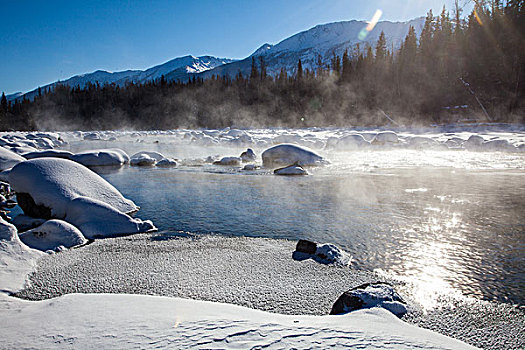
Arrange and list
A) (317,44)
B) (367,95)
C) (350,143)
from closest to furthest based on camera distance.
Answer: (350,143) → (367,95) → (317,44)

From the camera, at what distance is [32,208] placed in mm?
4371

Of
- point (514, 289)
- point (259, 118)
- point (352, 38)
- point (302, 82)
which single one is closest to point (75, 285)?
point (514, 289)

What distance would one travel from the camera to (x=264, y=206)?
16.9ft

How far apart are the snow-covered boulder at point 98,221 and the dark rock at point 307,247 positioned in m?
1.86

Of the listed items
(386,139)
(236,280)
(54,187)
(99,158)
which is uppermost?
(386,139)

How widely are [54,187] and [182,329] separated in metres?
3.91

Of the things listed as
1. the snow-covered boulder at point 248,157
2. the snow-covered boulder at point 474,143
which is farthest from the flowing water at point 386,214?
the snow-covered boulder at point 474,143

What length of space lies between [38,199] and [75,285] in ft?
7.82

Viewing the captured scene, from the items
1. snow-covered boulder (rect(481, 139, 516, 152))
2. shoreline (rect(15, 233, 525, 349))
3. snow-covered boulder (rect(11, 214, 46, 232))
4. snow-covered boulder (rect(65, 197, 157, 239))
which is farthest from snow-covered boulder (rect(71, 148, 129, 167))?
snow-covered boulder (rect(481, 139, 516, 152))

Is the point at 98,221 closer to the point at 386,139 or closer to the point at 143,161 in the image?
the point at 143,161

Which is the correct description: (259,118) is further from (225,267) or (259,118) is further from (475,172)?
(225,267)

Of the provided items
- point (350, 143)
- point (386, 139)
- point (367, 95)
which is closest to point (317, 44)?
point (367, 95)

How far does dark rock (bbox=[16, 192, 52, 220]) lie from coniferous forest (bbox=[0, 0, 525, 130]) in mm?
26939

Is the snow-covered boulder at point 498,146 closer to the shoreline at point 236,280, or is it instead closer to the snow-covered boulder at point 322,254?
the snow-covered boulder at point 322,254
